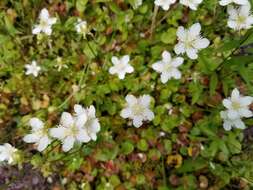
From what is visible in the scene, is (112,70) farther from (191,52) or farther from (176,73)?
(191,52)

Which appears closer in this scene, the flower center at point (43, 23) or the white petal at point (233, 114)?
the white petal at point (233, 114)

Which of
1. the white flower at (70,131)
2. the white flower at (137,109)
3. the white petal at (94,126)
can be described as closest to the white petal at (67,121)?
the white flower at (70,131)

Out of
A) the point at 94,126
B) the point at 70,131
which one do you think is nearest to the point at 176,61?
the point at 94,126

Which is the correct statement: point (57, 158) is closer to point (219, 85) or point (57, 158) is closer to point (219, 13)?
point (219, 85)

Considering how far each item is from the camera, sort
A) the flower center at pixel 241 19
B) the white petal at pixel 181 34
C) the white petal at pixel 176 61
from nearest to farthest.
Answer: the white petal at pixel 181 34
the flower center at pixel 241 19
the white petal at pixel 176 61

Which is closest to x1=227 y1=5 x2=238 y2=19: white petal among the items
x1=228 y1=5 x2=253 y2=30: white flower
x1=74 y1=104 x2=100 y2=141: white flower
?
x1=228 y1=5 x2=253 y2=30: white flower

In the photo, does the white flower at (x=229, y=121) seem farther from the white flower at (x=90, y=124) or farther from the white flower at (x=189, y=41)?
the white flower at (x=90, y=124)

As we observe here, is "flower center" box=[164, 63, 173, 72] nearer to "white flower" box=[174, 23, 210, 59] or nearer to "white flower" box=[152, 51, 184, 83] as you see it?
"white flower" box=[152, 51, 184, 83]
